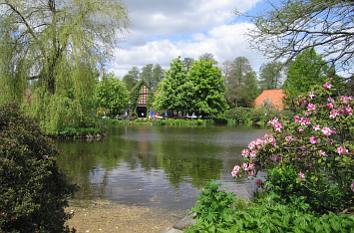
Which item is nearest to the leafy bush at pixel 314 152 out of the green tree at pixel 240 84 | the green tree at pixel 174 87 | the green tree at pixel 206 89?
the green tree at pixel 174 87

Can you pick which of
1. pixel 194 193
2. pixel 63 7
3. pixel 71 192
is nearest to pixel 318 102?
pixel 71 192

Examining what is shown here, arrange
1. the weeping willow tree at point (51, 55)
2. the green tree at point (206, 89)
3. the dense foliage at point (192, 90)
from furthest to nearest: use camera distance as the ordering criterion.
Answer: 1. the green tree at point (206, 89)
2. the dense foliage at point (192, 90)
3. the weeping willow tree at point (51, 55)

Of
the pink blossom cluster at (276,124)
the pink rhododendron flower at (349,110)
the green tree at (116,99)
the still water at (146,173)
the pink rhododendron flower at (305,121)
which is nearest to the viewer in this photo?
the pink rhododendron flower at (349,110)

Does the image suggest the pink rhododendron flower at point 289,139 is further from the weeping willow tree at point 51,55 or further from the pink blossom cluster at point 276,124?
the weeping willow tree at point 51,55

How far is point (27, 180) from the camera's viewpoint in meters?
3.56

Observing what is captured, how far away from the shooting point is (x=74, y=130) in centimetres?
2297

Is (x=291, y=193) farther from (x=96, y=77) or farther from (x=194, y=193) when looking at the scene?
(x=96, y=77)

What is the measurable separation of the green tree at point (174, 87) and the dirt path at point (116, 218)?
43.5 meters

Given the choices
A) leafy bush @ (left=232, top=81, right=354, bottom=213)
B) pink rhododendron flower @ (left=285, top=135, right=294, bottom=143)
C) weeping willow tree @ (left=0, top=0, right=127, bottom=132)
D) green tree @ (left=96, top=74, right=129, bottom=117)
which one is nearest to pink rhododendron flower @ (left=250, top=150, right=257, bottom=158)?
leafy bush @ (left=232, top=81, right=354, bottom=213)

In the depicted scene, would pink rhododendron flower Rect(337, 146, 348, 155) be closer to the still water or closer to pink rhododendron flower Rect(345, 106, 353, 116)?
pink rhododendron flower Rect(345, 106, 353, 116)

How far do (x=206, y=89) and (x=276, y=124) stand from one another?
157 feet

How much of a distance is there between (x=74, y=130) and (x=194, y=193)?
15.5 metres

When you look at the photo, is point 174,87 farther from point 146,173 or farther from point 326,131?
point 326,131

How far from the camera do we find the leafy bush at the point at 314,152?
432cm
